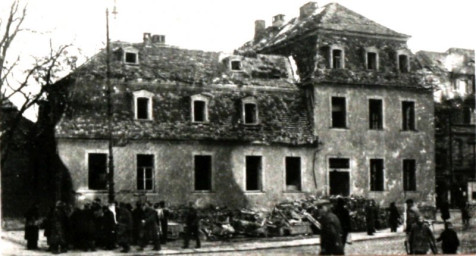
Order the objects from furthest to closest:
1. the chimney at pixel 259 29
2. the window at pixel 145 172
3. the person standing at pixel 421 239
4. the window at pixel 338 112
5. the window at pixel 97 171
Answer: the chimney at pixel 259 29
the window at pixel 338 112
the window at pixel 145 172
the window at pixel 97 171
the person standing at pixel 421 239

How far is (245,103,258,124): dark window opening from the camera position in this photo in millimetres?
22422

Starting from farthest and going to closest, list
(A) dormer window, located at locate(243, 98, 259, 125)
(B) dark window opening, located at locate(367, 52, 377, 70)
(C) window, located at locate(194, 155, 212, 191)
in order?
(B) dark window opening, located at locate(367, 52, 377, 70) < (A) dormer window, located at locate(243, 98, 259, 125) < (C) window, located at locate(194, 155, 212, 191)

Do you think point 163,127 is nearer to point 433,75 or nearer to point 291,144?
point 291,144

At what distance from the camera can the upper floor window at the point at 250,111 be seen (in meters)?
22.4

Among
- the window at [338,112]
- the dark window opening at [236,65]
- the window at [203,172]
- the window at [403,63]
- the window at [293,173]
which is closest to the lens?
the window at [203,172]

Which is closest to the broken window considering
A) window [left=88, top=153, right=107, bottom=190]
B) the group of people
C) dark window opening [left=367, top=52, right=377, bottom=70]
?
dark window opening [left=367, top=52, right=377, bottom=70]

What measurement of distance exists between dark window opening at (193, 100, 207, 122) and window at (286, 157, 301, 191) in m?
3.21

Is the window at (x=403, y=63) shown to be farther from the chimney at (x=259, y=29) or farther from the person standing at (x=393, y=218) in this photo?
the chimney at (x=259, y=29)

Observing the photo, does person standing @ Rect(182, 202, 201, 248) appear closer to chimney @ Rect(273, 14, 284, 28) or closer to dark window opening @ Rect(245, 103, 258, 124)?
dark window opening @ Rect(245, 103, 258, 124)

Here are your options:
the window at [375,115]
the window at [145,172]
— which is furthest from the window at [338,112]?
the window at [145,172]

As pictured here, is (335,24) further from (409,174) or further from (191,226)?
(191,226)

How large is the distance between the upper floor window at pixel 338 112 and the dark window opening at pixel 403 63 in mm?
2358

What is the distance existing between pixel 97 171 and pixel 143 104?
2.50m

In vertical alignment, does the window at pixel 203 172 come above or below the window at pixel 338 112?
below
